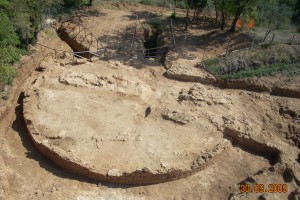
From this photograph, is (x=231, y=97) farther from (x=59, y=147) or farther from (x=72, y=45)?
(x=72, y=45)

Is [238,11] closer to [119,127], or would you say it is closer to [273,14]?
[273,14]

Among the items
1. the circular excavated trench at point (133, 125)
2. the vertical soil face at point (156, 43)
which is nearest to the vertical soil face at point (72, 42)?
the circular excavated trench at point (133, 125)

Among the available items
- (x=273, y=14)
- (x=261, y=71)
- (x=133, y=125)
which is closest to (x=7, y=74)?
(x=133, y=125)

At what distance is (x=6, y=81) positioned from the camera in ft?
61.3

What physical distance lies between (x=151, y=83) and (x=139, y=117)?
3441 mm

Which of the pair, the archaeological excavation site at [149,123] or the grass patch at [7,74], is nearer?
the archaeological excavation site at [149,123]

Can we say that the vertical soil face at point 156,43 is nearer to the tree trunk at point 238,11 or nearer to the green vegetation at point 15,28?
the tree trunk at point 238,11

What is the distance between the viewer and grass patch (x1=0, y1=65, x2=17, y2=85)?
18.7 metres

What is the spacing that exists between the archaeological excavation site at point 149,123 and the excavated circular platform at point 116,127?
0.18ft

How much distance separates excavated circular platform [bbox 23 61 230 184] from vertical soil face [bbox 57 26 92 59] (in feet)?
9.60

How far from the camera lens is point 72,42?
79.1 ft
